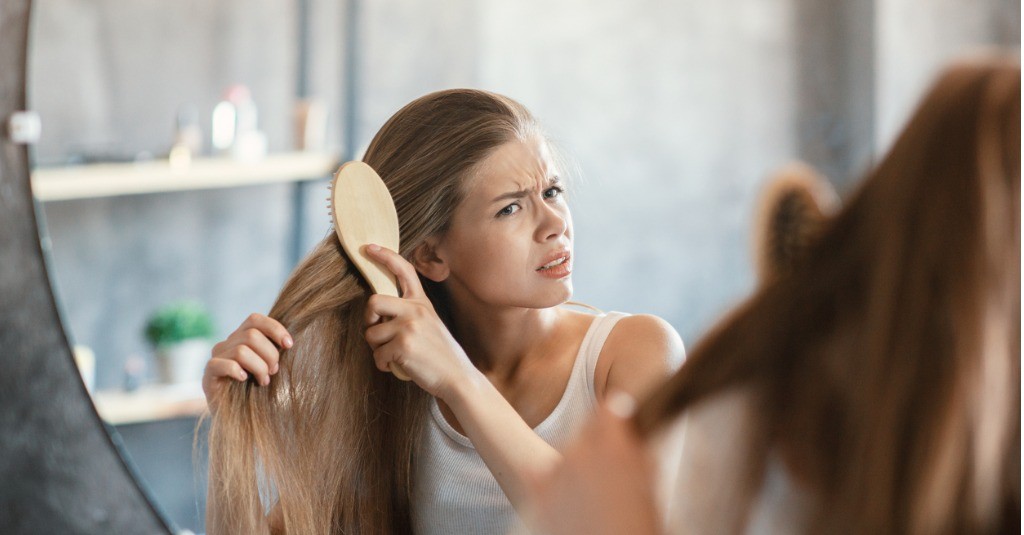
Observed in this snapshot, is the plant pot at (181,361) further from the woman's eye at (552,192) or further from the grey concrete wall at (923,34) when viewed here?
the grey concrete wall at (923,34)

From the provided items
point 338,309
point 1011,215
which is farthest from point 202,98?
point 1011,215

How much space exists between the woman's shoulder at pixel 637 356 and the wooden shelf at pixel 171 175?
15.5 inches

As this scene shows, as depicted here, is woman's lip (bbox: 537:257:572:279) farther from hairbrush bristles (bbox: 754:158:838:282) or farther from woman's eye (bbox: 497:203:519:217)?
hairbrush bristles (bbox: 754:158:838:282)

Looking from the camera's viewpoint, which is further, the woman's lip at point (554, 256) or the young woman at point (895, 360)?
the woman's lip at point (554, 256)

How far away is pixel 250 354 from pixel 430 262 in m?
0.10

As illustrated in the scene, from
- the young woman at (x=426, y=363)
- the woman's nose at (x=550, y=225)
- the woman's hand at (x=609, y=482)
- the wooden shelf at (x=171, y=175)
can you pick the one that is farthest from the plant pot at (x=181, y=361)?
the woman's hand at (x=609, y=482)

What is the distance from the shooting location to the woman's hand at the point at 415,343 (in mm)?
417

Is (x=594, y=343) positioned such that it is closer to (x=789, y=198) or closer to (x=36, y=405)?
(x=36, y=405)

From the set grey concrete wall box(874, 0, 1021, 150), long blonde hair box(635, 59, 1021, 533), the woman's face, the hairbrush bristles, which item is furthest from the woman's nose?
grey concrete wall box(874, 0, 1021, 150)

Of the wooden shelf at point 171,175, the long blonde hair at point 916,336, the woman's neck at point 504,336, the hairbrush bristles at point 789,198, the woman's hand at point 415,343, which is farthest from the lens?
the hairbrush bristles at point 789,198

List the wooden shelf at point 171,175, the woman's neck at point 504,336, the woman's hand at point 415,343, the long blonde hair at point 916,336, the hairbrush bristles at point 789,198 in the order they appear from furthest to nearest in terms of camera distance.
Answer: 1. the hairbrush bristles at point 789,198
2. the wooden shelf at point 171,175
3. the woman's neck at point 504,336
4. the woman's hand at point 415,343
5. the long blonde hair at point 916,336

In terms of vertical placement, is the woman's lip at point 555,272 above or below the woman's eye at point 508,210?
below

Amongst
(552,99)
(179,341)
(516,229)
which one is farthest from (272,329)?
(552,99)

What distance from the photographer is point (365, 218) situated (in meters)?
0.43
